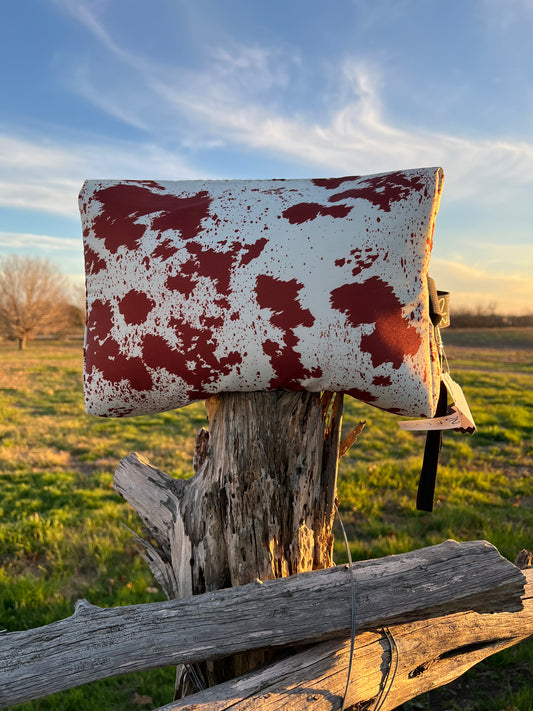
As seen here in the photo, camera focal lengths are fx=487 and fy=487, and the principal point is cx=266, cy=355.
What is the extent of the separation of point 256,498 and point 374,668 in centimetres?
80

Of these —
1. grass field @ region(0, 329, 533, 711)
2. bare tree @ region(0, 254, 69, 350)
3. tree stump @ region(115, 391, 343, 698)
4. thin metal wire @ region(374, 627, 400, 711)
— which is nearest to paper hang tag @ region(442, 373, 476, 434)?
tree stump @ region(115, 391, 343, 698)

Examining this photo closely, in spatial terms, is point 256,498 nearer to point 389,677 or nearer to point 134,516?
point 389,677

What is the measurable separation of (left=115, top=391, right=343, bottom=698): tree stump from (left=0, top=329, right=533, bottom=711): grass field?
4.95ft

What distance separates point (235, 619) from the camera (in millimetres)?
1770

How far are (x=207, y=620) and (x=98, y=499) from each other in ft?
14.7

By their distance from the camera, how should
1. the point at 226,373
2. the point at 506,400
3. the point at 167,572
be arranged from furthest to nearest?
the point at 506,400, the point at 167,572, the point at 226,373

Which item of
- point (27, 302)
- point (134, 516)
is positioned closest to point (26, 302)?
point (27, 302)

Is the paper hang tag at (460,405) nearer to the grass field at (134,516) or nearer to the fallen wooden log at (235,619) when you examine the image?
the fallen wooden log at (235,619)

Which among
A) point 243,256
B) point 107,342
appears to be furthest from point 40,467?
point 243,256

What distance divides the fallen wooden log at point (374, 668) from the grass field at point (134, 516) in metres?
1.06

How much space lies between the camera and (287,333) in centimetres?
174

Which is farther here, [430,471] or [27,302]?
[27,302]

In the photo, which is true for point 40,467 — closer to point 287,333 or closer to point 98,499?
point 98,499

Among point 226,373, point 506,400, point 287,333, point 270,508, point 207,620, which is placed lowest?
point 506,400
